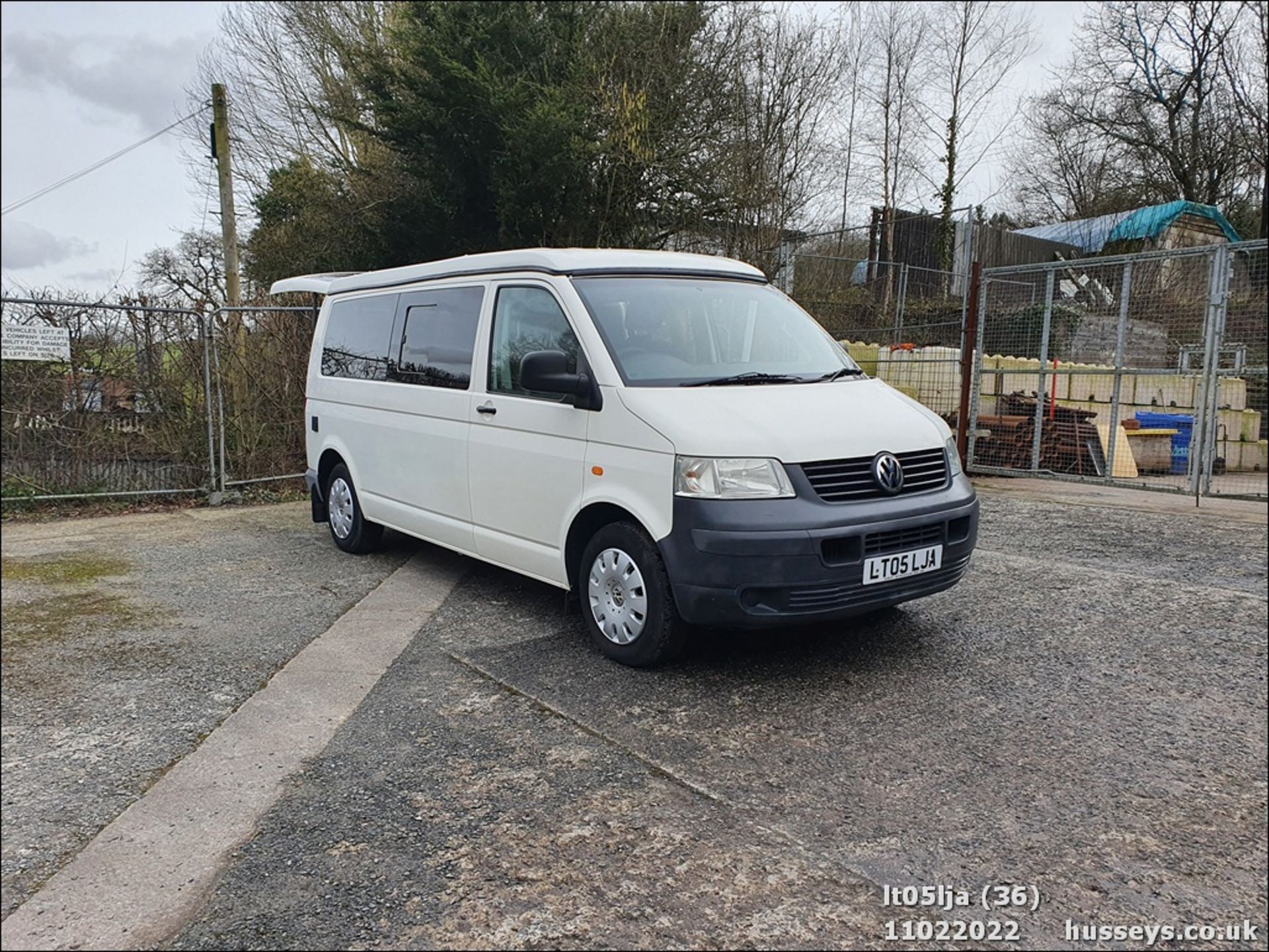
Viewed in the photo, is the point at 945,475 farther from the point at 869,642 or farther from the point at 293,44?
the point at 293,44

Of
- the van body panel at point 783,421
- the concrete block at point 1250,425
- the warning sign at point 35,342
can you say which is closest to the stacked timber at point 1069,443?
the concrete block at point 1250,425

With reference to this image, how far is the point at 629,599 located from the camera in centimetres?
412

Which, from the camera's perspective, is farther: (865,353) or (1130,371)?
(865,353)

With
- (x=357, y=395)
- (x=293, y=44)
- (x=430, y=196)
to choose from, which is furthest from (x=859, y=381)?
(x=293, y=44)

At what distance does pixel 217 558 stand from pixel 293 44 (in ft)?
60.2

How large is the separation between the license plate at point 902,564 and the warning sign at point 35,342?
4.78m

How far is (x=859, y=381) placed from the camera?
469cm

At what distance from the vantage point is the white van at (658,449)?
3.76m

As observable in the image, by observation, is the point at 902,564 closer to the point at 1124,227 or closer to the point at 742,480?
the point at 742,480

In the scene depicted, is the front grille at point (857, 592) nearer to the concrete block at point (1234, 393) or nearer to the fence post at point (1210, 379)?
the fence post at point (1210, 379)

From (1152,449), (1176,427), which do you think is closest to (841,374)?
(1152,449)

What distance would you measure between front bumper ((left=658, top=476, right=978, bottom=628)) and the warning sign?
4.05 m

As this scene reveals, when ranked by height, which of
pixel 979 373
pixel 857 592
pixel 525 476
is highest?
pixel 979 373

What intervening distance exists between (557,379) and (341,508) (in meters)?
3.14
